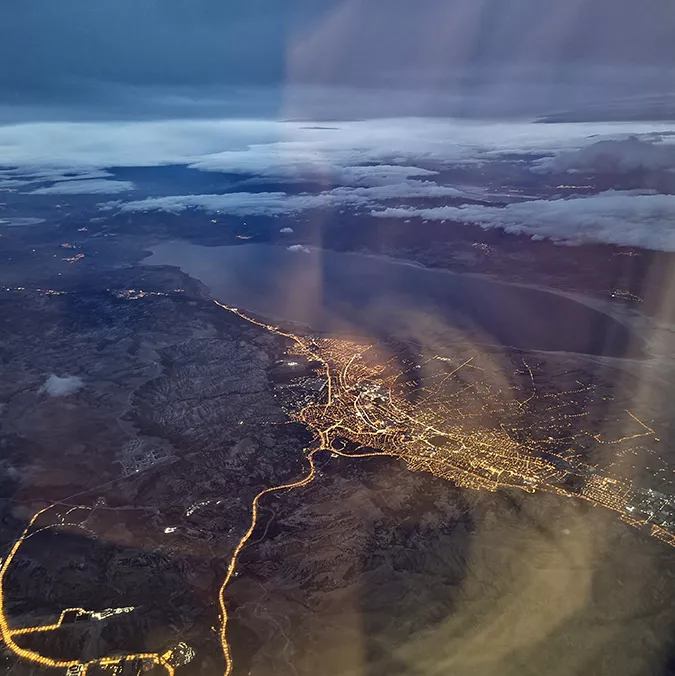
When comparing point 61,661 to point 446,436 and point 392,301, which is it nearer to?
point 446,436

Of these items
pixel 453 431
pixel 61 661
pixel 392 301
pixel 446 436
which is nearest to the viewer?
pixel 61 661

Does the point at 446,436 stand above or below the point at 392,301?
above

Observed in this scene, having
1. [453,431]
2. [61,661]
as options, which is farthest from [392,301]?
[61,661]

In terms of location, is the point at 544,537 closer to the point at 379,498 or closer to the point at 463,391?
the point at 379,498

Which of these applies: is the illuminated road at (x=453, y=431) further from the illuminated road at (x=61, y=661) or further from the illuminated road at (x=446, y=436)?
the illuminated road at (x=61, y=661)

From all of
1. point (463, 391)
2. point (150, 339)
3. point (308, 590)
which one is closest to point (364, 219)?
point (150, 339)

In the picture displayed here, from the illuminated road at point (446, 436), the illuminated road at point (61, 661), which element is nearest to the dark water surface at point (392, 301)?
the illuminated road at point (446, 436)

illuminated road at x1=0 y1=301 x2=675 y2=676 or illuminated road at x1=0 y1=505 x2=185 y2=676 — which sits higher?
illuminated road at x1=0 y1=301 x2=675 y2=676

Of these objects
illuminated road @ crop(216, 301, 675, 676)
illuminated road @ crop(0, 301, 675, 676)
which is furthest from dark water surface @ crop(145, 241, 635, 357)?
illuminated road @ crop(216, 301, 675, 676)

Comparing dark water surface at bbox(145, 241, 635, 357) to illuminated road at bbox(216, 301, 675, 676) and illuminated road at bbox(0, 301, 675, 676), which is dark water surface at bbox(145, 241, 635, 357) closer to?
illuminated road at bbox(0, 301, 675, 676)
